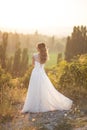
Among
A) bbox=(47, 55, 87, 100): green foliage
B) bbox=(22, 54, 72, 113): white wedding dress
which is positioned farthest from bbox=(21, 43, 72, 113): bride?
bbox=(47, 55, 87, 100): green foliage

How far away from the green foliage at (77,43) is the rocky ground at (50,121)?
50.7 ft

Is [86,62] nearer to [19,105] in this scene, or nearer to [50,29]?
[19,105]

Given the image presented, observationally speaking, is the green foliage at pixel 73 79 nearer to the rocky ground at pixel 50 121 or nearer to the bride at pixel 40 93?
the bride at pixel 40 93

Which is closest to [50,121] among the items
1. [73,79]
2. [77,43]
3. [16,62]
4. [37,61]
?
[37,61]

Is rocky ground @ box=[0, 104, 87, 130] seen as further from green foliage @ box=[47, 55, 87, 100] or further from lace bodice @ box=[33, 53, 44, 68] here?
green foliage @ box=[47, 55, 87, 100]

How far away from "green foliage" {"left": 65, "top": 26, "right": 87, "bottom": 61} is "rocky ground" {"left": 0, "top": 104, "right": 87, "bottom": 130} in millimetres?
15442

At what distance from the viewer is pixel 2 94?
34.0 ft

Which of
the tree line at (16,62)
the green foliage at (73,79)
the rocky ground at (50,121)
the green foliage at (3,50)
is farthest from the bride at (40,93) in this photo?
the tree line at (16,62)

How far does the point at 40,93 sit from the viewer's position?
32.7 feet

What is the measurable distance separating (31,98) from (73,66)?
2.08m

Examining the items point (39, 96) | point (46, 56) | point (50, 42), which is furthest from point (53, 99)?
point (50, 42)

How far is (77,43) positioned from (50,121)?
17324mm

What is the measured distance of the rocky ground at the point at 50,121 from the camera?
7.67m

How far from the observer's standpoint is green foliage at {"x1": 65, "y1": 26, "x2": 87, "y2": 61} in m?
25.0
